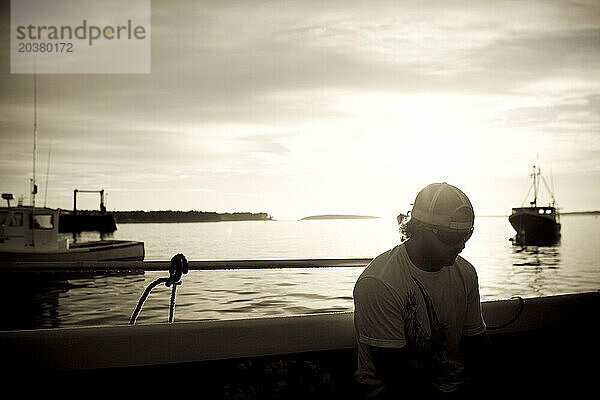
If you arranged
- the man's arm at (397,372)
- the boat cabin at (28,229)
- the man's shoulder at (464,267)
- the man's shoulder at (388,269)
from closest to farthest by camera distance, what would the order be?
the man's arm at (397,372) → the man's shoulder at (388,269) → the man's shoulder at (464,267) → the boat cabin at (28,229)

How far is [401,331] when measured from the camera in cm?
258

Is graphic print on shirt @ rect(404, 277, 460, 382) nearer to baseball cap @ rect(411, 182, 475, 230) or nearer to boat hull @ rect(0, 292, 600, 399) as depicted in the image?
baseball cap @ rect(411, 182, 475, 230)

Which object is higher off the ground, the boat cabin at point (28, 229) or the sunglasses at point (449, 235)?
the sunglasses at point (449, 235)

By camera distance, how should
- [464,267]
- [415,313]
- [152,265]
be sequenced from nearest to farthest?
1. [415,313]
2. [464,267]
3. [152,265]

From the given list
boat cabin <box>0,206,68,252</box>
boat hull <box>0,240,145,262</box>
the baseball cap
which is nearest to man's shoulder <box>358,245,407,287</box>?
the baseball cap

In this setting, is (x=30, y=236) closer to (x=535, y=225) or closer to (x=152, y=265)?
(x=152, y=265)

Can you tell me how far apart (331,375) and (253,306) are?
2156cm

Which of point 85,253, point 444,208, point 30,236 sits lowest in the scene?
point 85,253

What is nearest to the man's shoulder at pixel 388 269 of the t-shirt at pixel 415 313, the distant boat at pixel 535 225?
the t-shirt at pixel 415 313

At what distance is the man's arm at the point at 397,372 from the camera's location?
8.29ft

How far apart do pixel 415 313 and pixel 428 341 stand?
0.18 m

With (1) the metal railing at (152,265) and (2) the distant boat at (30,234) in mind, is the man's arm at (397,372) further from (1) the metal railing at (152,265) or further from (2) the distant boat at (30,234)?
(2) the distant boat at (30,234)

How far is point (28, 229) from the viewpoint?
24.5m

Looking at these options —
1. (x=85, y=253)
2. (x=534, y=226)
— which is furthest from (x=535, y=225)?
(x=85, y=253)
